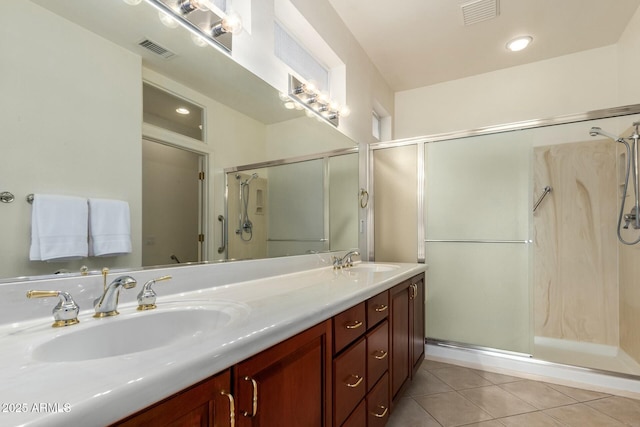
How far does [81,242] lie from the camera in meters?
0.89

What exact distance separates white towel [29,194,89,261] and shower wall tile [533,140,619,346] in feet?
10.7

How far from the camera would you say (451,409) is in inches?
71.5

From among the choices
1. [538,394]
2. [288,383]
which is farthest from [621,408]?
[288,383]

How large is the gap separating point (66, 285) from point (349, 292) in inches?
35.0

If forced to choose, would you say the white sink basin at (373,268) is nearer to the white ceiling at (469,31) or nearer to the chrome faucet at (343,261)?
the chrome faucet at (343,261)

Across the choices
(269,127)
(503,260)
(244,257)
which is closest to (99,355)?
(244,257)

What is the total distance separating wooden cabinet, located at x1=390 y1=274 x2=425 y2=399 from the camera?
1.63 meters

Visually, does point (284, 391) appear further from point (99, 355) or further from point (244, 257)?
point (244, 257)

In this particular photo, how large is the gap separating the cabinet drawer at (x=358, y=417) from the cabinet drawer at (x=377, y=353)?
0.29 feet

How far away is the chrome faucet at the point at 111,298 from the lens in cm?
84

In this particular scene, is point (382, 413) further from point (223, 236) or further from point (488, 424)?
point (223, 236)

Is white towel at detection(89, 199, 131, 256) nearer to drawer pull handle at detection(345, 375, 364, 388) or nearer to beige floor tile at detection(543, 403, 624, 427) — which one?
drawer pull handle at detection(345, 375, 364, 388)

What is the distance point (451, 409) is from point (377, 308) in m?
0.98

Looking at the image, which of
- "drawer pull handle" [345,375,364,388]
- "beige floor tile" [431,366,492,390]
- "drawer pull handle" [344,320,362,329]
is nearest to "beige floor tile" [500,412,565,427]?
"beige floor tile" [431,366,492,390]
